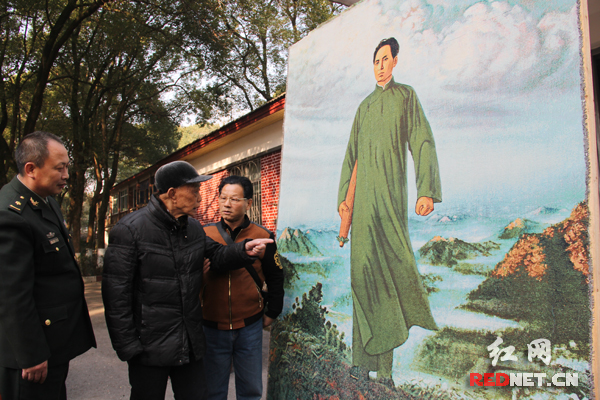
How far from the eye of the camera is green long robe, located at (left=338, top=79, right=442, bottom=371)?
2010 mm

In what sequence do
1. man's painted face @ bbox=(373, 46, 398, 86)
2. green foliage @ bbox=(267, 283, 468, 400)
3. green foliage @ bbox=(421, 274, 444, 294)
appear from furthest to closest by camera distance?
man's painted face @ bbox=(373, 46, 398, 86)
green foliage @ bbox=(267, 283, 468, 400)
green foliage @ bbox=(421, 274, 444, 294)

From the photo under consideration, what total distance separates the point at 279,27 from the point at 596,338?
19.2 metres

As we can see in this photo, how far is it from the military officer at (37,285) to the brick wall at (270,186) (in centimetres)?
647

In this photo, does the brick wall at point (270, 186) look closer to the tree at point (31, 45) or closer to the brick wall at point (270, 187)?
the brick wall at point (270, 187)

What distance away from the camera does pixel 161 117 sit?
1848cm

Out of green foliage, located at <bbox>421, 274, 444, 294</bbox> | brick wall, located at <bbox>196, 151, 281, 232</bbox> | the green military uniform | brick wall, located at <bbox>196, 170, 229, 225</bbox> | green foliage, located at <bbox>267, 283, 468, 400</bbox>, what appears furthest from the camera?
brick wall, located at <bbox>196, 170, 229, 225</bbox>

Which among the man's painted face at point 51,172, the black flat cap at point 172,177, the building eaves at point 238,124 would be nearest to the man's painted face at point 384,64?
the black flat cap at point 172,177

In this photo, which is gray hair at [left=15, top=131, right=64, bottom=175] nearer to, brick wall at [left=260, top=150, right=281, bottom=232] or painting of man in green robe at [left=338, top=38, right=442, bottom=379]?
painting of man in green robe at [left=338, top=38, right=442, bottom=379]

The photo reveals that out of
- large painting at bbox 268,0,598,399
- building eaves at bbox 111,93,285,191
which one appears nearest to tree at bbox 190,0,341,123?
building eaves at bbox 111,93,285,191

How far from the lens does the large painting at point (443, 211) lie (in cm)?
156

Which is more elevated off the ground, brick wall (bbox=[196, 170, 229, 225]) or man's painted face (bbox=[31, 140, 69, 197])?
brick wall (bbox=[196, 170, 229, 225])

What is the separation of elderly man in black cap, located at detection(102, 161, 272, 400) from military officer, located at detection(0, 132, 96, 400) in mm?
194

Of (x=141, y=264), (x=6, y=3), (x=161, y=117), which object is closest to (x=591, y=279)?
(x=141, y=264)

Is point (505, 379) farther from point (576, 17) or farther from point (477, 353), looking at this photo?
point (576, 17)
